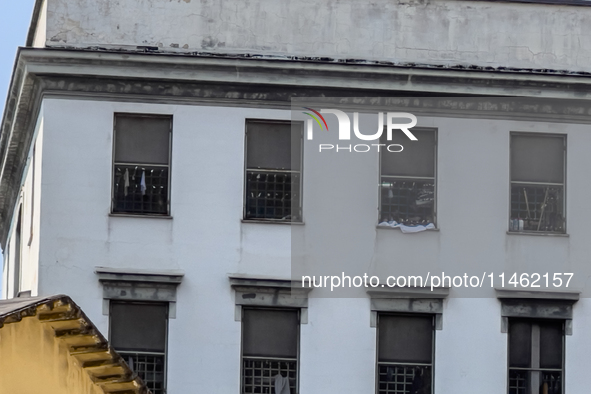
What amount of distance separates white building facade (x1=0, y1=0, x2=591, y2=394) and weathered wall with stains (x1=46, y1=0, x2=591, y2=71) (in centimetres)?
4

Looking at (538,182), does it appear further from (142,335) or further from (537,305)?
(142,335)

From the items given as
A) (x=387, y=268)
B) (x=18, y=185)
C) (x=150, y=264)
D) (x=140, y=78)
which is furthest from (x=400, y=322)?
(x=18, y=185)

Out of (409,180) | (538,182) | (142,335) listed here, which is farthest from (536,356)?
(142,335)


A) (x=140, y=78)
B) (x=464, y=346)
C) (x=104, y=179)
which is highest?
(x=140, y=78)

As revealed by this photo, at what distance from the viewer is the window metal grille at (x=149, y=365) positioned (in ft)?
77.8

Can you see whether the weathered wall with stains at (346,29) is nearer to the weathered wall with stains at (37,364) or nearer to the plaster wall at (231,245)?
the plaster wall at (231,245)

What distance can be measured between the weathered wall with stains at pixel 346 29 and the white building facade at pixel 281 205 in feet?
0.12

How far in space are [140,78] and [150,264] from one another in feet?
9.71

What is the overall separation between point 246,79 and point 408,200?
3262 millimetres

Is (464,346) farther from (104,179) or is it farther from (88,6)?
(88,6)

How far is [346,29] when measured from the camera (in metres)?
25.2

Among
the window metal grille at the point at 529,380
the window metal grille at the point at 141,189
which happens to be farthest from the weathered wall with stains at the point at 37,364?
the window metal grille at the point at 529,380

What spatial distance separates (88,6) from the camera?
24.8m

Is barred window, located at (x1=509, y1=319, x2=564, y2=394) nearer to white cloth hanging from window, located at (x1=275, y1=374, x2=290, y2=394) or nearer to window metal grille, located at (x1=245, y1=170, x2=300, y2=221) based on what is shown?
white cloth hanging from window, located at (x1=275, y1=374, x2=290, y2=394)
